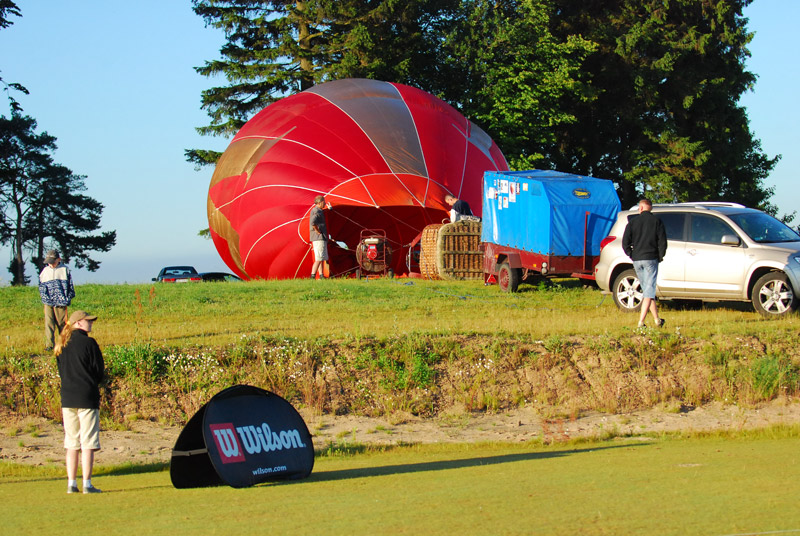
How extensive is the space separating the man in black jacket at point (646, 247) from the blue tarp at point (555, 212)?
5.20 m

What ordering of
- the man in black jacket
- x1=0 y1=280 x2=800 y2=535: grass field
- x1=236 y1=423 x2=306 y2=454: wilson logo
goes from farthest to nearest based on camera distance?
the man in black jacket, x1=236 y1=423 x2=306 y2=454: wilson logo, x1=0 y1=280 x2=800 y2=535: grass field

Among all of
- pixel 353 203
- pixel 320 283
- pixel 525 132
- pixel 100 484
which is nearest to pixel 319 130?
pixel 353 203

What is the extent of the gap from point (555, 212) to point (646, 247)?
564 centimetres

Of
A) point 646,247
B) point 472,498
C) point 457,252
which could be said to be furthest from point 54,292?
point 457,252

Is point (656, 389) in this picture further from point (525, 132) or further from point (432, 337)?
point (525, 132)

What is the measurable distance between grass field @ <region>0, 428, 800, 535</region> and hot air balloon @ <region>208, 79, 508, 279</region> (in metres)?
17.7

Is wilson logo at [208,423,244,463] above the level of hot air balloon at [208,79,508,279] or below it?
below

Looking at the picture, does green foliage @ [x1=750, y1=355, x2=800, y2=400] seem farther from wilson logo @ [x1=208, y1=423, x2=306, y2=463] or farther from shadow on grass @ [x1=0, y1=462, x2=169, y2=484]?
shadow on grass @ [x1=0, y1=462, x2=169, y2=484]

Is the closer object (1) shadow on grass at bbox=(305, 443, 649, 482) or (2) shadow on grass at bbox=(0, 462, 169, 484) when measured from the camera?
(1) shadow on grass at bbox=(305, 443, 649, 482)

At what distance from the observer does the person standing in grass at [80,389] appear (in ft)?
28.5

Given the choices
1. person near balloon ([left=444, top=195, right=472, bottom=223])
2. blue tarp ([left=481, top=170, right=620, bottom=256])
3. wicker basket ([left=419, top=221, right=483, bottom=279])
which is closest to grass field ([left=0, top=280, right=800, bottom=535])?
blue tarp ([left=481, top=170, right=620, bottom=256])

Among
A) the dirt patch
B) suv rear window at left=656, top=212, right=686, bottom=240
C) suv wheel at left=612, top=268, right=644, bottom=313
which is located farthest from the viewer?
suv wheel at left=612, top=268, right=644, bottom=313

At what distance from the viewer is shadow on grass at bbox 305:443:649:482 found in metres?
9.34

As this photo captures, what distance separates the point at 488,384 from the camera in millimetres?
13750
